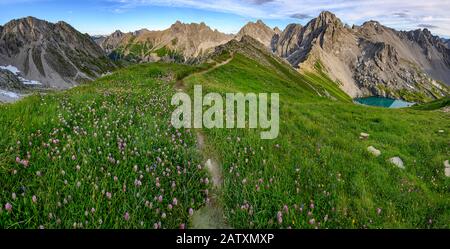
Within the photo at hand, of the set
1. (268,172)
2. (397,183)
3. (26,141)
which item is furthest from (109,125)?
(397,183)

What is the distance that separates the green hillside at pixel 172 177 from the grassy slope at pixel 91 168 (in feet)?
0.08

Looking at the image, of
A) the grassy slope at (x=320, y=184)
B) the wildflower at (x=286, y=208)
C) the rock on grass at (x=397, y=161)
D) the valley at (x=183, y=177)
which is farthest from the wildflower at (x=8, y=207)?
the rock on grass at (x=397, y=161)

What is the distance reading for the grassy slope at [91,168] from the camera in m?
5.48

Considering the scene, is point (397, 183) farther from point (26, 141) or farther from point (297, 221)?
point (26, 141)

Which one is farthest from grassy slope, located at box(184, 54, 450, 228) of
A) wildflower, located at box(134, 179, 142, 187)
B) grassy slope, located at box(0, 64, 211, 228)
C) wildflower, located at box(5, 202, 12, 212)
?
wildflower, located at box(5, 202, 12, 212)

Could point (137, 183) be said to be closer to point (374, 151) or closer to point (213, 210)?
point (213, 210)

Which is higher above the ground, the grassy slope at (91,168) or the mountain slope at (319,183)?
the grassy slope at (91,168)

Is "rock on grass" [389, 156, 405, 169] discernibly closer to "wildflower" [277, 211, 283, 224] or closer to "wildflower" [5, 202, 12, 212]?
"wildflower" [277, 211, 283, 224]

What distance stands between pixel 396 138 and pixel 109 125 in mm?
14731

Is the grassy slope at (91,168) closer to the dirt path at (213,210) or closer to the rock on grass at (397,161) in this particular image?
the dirt path at (213,210)

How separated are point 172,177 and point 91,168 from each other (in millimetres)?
1819

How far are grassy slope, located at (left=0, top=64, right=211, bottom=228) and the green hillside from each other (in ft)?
0.08

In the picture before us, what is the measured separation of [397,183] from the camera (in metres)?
9.68

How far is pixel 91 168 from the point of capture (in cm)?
688
